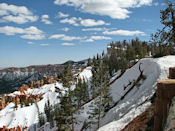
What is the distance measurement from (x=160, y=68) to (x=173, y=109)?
17.2 metres

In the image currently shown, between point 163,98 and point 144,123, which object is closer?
point 163,98

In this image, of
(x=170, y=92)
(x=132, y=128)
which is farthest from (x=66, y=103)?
(x=170, y=92)

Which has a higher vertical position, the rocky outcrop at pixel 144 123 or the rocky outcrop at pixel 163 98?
the rocky outcrop at pixel 163 98

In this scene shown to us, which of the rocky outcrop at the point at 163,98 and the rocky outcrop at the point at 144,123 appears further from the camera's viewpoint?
the rocky outcrop at the point at 144,123

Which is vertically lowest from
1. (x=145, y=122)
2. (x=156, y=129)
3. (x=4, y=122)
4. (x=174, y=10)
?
(x=4, y=122)

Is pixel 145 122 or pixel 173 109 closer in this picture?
pixel 173 109

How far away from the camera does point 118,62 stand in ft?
306

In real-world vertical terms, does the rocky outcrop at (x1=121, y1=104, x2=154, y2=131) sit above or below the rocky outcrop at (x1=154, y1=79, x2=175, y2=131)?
below

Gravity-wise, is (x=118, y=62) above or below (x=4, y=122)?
above

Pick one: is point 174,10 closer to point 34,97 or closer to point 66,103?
point 66,103

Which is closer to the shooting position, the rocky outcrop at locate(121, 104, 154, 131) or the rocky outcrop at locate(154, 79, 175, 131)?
the rocky outcrop at locate(154, 79, 175, 131)

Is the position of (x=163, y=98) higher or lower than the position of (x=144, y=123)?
higher

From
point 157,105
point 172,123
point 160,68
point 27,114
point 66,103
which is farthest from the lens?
point 27,114

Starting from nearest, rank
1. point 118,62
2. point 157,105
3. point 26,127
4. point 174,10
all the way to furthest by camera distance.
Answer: point 157,105 → point 174,10 → point 26,127 → point 118,62
